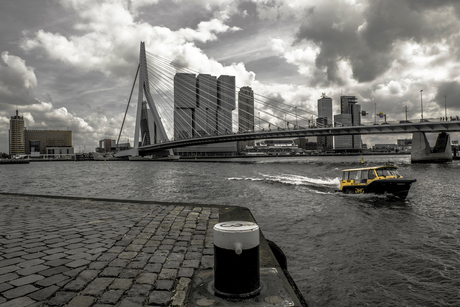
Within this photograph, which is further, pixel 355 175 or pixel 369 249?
pixel 355 175

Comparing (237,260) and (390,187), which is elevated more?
(237,260)

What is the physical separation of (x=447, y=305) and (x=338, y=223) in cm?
595

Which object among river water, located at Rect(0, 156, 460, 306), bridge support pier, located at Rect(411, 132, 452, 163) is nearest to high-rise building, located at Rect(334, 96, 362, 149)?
bridge support pier, located at Rect(411, 132, 452, 163)

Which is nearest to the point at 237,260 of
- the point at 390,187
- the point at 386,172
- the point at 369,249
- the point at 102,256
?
the point at 102,256

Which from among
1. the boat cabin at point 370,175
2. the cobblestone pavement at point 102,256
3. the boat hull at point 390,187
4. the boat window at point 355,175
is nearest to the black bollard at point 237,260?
the cobblestone pavement at point 102,256

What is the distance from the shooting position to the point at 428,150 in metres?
64.5

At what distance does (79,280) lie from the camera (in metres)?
3.70

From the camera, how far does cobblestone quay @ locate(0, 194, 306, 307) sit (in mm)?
3314

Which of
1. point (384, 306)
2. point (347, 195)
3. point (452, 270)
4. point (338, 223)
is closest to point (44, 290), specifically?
point (384, 306)

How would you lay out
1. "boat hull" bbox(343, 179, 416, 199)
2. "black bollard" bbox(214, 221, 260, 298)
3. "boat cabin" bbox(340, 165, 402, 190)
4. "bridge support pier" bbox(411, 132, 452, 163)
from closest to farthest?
"black bollard" bbox(214, 221, 260, 298) < "boat hull" bbox(343, 179, 416, 199) < "boat cabin" bbox(340, 165, 402, 190) < "bridge support pier" bbox(411, 132, 452, 163)

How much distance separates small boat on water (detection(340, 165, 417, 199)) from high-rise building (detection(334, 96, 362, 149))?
144 ft

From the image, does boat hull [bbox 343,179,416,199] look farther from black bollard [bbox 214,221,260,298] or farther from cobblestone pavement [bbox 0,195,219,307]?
black bollard [bbox 214,221,260,298]

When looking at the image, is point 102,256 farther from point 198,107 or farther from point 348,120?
point 348,120

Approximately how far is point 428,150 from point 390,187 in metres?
58.4
